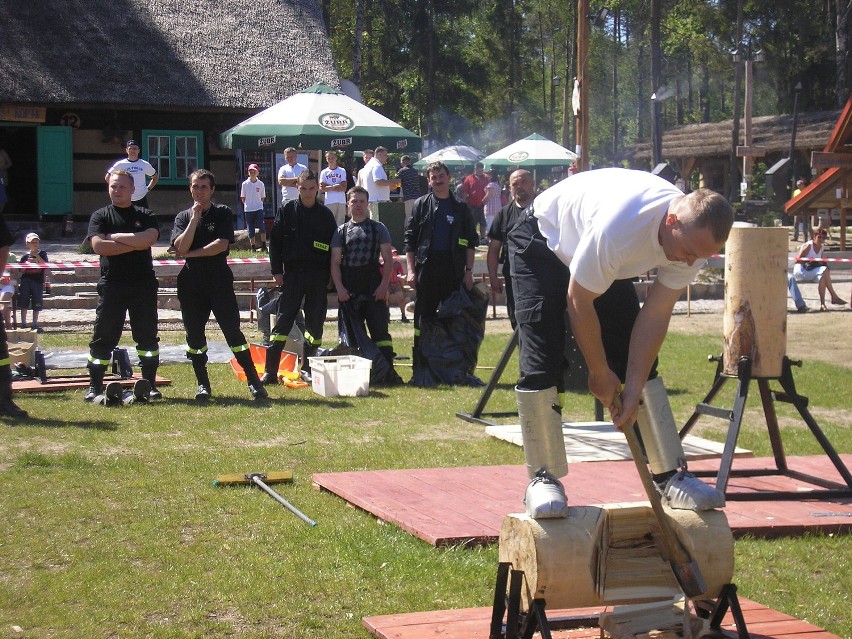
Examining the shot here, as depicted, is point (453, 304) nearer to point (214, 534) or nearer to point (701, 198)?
point (214, 534)

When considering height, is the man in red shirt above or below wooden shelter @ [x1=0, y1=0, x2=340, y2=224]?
below

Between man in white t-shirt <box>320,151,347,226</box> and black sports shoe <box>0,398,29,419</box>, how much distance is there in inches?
407

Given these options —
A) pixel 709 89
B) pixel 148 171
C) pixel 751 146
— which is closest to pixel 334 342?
pixel 148 171

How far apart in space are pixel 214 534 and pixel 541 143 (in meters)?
25.1

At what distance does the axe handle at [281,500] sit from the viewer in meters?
5.71

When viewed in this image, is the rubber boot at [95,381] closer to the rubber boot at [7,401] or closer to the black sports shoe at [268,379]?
the rubber boot at [7,401]

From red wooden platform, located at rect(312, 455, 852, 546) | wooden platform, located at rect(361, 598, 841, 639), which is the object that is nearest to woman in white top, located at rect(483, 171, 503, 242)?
red wooden platform, located at rect(312, 455, 852, 546)

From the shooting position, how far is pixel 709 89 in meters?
75.9

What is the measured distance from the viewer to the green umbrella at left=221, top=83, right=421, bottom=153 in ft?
53.9

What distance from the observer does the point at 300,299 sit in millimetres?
10617

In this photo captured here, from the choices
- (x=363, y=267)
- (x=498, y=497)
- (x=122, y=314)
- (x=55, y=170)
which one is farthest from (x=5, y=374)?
(x=55, y=170)

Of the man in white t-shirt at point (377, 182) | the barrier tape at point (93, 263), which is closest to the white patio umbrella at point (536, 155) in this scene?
the man in white t-shirt at point (377, 182)

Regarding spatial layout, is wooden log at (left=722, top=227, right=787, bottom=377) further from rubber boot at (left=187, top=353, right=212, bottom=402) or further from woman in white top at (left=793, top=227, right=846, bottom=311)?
woman in white top at (left=793, top=227, right=846, bottom=311)

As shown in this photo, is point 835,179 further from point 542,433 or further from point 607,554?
point 607,554
